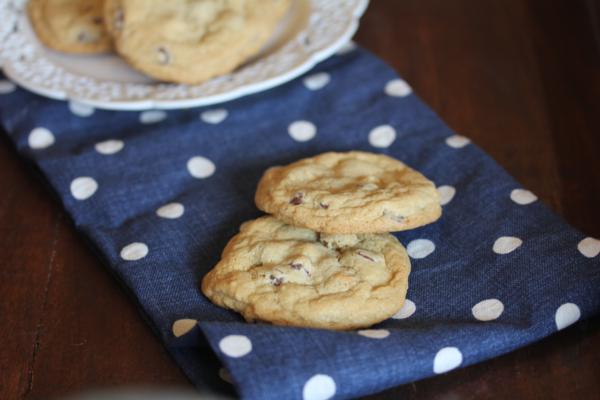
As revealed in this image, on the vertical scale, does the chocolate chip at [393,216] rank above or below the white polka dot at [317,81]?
above

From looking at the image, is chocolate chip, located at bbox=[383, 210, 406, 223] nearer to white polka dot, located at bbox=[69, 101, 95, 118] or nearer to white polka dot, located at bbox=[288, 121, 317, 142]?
white polka dot, located at bbox=[288, 121, 317, 142]

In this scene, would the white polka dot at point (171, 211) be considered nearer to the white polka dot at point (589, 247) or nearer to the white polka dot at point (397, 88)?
the white polka dot at point (397, 88)

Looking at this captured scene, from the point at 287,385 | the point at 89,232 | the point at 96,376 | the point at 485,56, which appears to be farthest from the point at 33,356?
the point at 485,56

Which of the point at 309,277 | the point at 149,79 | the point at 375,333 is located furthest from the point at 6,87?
the point at 375,333

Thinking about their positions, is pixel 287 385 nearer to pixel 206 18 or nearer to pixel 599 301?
pixel 599 301

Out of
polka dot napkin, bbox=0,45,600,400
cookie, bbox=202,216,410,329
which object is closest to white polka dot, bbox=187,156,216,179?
polka dot napkin, bbox=0,45,600,400

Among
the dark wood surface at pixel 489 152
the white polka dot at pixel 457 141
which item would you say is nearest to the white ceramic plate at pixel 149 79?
the dark wood surface at pixel 489 152
